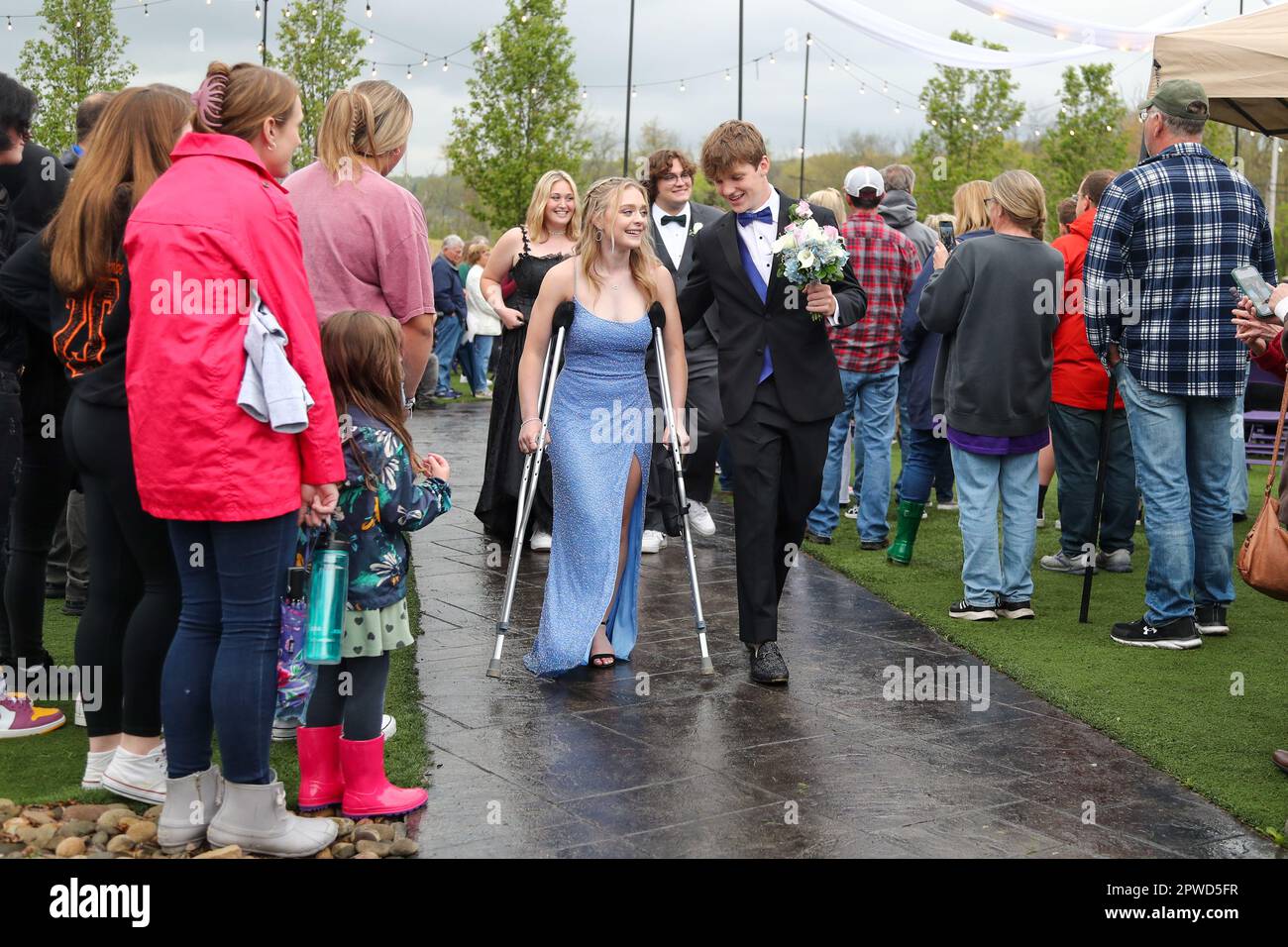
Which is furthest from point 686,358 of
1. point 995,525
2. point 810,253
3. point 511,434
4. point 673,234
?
point 810,253

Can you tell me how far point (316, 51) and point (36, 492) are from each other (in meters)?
24.2

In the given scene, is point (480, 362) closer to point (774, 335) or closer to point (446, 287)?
point (446, 287)

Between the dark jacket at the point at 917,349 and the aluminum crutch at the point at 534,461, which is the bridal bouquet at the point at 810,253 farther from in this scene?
the dark jacket at the point at 917,349

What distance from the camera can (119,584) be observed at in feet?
14.9

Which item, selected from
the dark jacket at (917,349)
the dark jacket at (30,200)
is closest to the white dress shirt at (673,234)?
the dark jacket at (917,349)

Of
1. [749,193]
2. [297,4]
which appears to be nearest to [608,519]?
[749,193]

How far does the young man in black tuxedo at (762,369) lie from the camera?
Answer: 6.08 meters

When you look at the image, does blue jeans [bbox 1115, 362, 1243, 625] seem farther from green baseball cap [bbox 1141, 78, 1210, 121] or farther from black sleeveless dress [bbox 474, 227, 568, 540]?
black sleeveless dress [bbox 474, 227, 568, 540]

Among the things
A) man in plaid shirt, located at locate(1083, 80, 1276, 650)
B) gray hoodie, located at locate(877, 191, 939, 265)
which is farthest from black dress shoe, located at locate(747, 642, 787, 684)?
gray hoodie, located at locate(877, 191, 939, 265)

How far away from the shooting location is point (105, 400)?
420 cm

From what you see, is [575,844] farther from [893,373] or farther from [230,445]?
[893,373]

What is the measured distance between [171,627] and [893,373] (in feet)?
20.5

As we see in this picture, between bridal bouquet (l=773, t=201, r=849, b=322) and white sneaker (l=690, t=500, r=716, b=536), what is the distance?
12.7 ft

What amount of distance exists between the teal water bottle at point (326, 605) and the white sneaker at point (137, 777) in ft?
2.48
